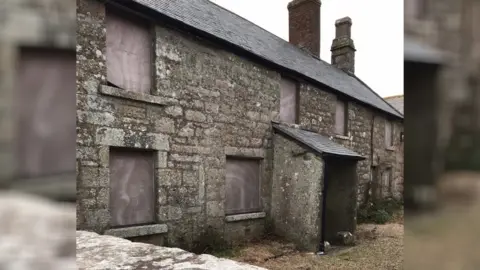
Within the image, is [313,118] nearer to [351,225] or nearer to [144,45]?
[351,225]

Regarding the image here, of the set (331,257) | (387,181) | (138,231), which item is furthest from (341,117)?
(138,231)

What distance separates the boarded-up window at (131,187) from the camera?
17.8 feet

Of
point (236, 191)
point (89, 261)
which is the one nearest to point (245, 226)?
point (236, 191)

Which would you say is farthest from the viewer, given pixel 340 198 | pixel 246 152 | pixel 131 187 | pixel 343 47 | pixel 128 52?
pixel 343 47

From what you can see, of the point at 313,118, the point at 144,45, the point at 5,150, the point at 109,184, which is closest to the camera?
the point at 5,150

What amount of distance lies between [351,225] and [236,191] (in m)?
3.04

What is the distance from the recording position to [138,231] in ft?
17.9

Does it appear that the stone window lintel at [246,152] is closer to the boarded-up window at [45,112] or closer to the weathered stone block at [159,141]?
the weathered stone block at [159,141]

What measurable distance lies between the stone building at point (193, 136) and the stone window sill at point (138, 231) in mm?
17

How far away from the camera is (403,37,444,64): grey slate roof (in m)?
0.63

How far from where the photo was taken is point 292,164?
769 centimetres

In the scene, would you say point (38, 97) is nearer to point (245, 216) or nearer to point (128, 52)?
point (128, 52)

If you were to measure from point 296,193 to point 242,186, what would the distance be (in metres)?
1.18

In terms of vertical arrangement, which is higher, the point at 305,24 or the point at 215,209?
the point at 305,24
